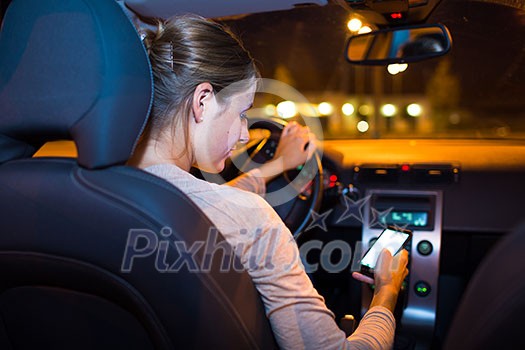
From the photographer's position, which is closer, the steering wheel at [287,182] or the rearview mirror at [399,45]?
the rearview mirror at [399,45]

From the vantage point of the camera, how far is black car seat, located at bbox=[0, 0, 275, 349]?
986mm

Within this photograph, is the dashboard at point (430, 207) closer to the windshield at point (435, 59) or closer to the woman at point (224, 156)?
the windshield at point (435, 59)

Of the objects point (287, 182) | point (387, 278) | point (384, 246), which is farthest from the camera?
point (287, 182)

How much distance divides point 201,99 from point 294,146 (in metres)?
0.99

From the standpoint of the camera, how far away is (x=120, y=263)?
3.36ft

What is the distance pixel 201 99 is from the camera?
1253mm

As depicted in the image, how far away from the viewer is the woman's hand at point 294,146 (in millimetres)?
2195

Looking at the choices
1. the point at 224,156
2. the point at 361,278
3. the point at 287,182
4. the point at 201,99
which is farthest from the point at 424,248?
the point at 201,99

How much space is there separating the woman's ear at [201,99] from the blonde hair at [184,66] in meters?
0.01

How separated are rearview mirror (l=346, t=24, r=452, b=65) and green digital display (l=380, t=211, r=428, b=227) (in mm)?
737

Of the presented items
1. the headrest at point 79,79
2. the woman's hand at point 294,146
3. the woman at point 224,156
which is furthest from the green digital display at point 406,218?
the headrest at point 79,79

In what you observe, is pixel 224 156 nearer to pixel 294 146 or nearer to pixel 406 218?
pixel 294 146

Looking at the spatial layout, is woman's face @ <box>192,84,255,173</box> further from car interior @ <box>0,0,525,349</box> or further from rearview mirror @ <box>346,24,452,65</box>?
rearview mirror @ <box>346,24,452,65</box>

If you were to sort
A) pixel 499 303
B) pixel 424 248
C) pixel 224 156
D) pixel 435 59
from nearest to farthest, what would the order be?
1. pixel 499 303
2. pixel 224 156
3. pixel 424 248
4. pixel 435 59
